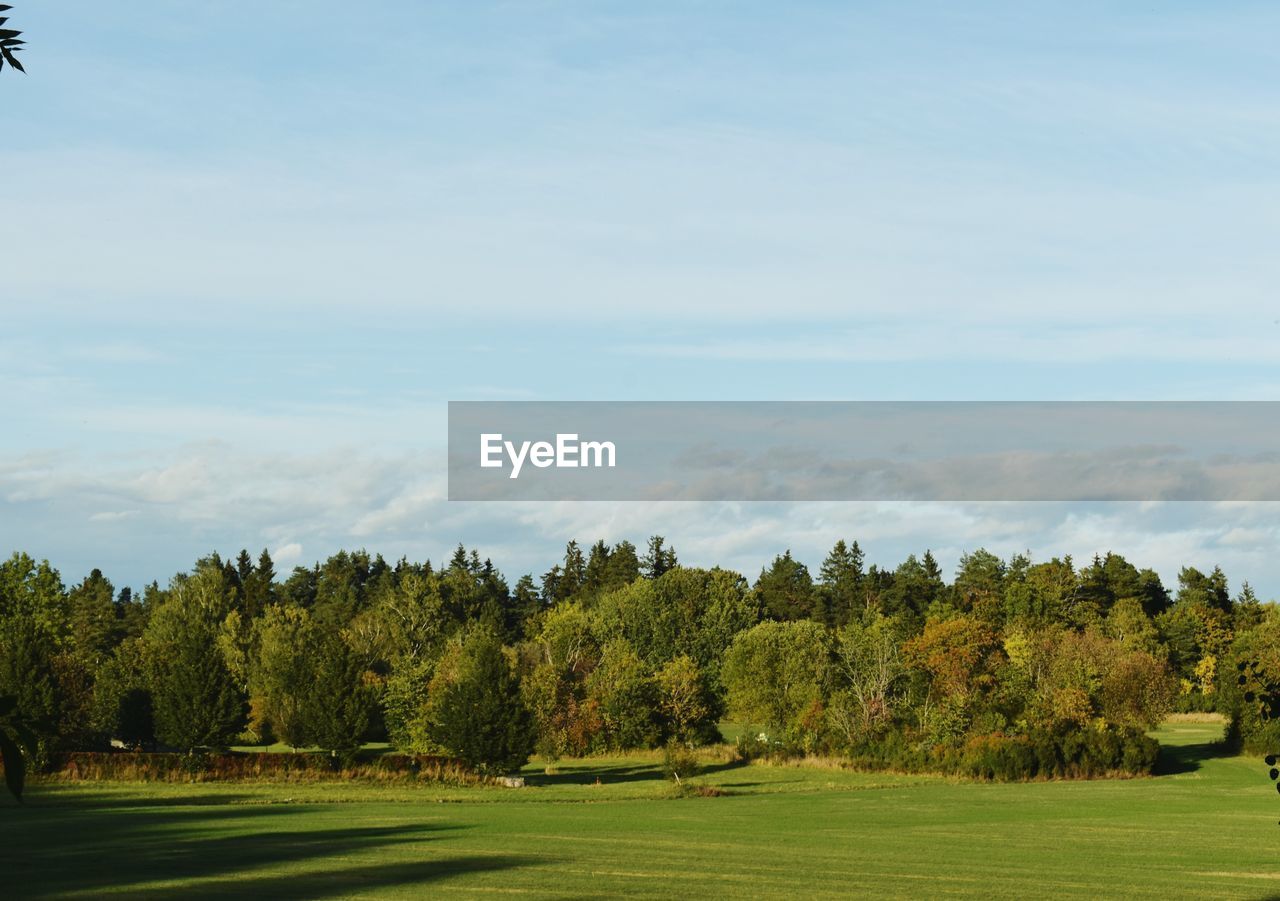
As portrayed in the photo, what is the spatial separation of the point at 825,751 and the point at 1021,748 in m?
11.6

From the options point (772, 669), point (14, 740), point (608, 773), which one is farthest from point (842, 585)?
point (14, 740)

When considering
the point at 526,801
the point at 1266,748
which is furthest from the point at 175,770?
the point at 1266,748

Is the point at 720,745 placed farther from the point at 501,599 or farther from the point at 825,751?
the point at 501,599

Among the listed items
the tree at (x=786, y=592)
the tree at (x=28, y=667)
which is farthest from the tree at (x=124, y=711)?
the tree at (x=786, y=592)

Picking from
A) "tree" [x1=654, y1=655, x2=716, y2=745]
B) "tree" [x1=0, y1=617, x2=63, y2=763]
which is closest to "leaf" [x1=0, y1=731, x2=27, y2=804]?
"tree" [x1=0, y1=617, x2=63, y2=763]

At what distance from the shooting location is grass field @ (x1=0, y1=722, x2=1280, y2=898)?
28.4 metres

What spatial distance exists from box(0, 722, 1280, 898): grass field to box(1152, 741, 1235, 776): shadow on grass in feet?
34.2

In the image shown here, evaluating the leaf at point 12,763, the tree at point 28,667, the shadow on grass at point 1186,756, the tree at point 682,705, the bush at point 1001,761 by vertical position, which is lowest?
the shadow on grass at point 1186,756

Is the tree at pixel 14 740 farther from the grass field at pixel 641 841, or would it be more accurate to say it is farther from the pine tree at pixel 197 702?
the pine tree at pixel 197 702

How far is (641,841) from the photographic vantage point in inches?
1517

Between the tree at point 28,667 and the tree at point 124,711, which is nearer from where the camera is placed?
the tree at point 28,667

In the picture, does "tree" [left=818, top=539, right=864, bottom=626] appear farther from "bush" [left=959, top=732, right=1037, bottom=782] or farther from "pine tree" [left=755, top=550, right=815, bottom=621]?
"bush" [left=959, top=732, right=1037, bottom=782]

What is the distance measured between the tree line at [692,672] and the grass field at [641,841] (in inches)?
193

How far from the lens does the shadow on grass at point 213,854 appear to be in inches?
1057
